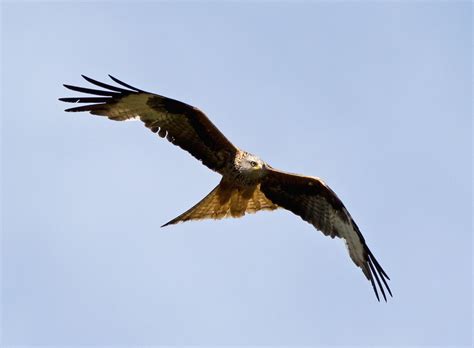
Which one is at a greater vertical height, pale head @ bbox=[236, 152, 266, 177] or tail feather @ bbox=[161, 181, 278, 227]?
pale head @ bbox=[236, 152, 266, 177]

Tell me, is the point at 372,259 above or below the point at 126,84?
below

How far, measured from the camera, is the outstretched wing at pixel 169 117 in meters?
14.5

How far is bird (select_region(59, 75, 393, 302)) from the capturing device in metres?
14.6

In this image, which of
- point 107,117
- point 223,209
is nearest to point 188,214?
point 223,209

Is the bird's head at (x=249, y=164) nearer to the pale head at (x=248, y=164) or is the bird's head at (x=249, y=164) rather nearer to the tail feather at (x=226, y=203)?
the pale head at (x=248, y=164)

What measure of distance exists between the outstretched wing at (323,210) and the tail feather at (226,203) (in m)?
0.17

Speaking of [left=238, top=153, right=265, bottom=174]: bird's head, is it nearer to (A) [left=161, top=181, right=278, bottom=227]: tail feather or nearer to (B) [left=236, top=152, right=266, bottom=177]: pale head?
(B) [left=236, top=152, right=266, bottom=177]: pale head

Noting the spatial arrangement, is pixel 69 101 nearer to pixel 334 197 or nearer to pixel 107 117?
pixel 107 117

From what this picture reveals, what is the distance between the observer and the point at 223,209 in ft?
50.0

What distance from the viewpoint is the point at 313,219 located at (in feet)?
50.9

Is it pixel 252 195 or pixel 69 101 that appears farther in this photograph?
pixel 252 195

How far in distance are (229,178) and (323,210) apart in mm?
1364

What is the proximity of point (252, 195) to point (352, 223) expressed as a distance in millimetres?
1310

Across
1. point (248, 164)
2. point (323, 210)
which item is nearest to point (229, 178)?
point (248, 164)
